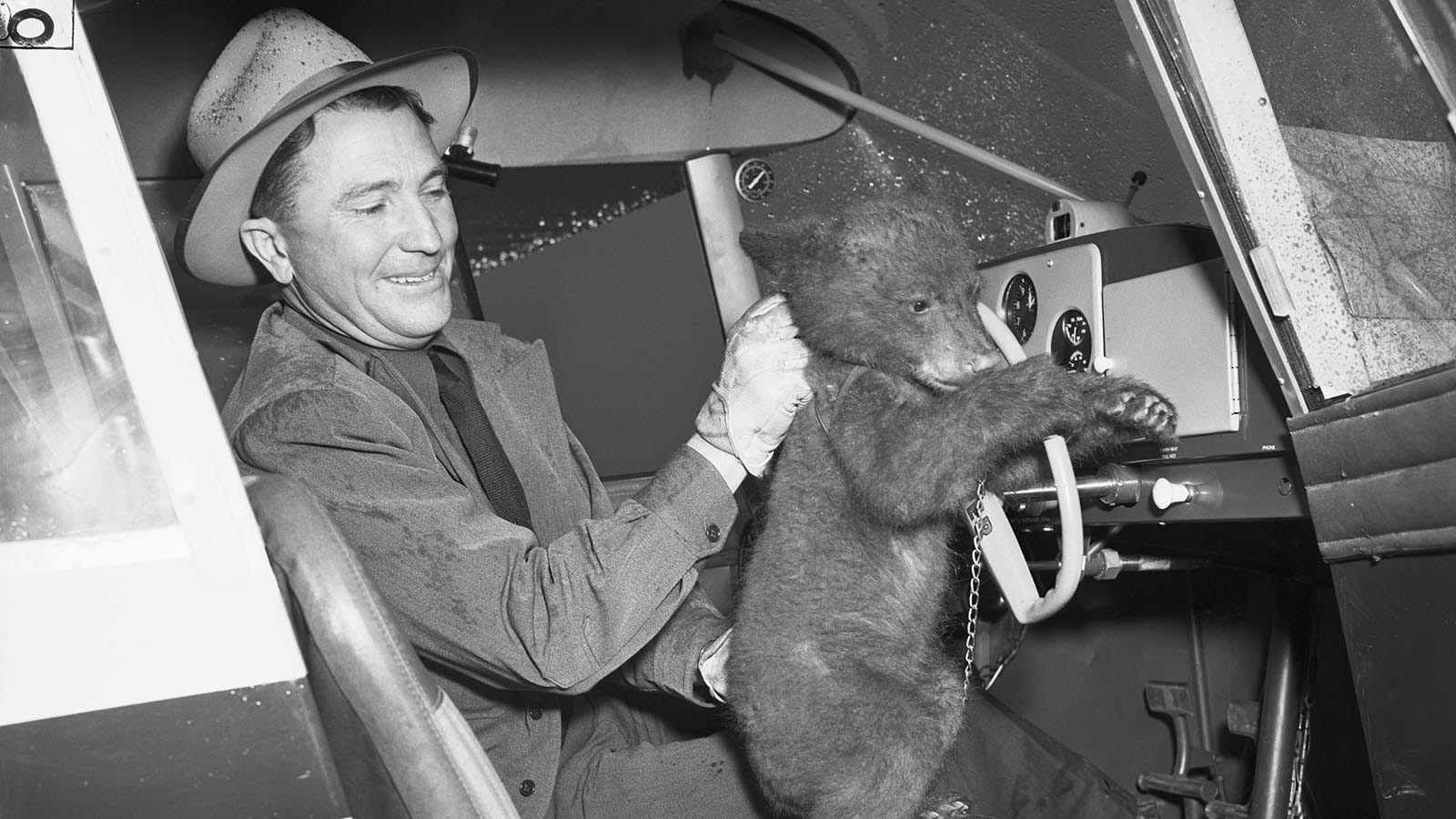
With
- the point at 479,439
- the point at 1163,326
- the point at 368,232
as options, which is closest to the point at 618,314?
the point at 479,439

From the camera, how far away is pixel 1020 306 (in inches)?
87.6

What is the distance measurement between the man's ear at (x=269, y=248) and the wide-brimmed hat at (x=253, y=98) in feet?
0.14

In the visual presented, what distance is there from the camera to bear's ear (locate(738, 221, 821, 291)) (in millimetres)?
1927

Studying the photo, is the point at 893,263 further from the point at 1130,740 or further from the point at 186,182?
the point at 186,182

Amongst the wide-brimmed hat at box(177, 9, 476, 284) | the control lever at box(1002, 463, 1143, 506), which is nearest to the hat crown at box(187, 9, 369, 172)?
the wide-brimmed hat at box(177, 9, 476, 284)

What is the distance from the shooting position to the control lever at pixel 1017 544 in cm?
165

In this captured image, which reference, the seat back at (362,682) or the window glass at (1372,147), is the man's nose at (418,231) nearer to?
the seat back at (362,682)

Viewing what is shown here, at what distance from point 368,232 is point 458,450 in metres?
0.39

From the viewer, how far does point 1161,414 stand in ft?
5.70

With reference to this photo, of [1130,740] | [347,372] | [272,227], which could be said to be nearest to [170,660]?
[347,372]

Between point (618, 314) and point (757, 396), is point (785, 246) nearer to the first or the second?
point (757, 396)

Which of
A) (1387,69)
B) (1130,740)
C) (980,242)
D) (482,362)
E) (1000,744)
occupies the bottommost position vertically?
(1130,740)

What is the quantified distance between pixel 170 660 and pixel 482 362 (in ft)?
3.90

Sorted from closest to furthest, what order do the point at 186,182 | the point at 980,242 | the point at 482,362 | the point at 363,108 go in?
1. the point at 363,108
2. the point at 482,362
3. the point at 186,182
4. the point at 980,242
